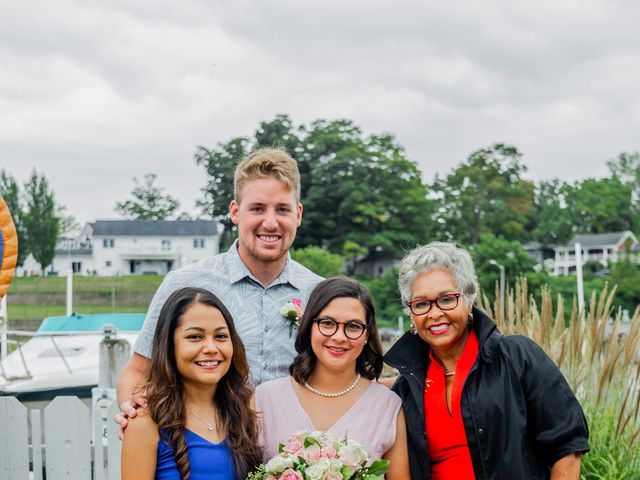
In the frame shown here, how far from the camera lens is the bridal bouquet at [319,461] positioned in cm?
255

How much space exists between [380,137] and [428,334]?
55.2m

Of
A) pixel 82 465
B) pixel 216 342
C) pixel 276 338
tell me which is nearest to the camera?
pixel 216 342

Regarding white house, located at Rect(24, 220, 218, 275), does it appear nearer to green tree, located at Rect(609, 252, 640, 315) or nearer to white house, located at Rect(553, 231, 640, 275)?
white house, located at Rect(553, 231, 640, 275)

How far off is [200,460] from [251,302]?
0.94 meters

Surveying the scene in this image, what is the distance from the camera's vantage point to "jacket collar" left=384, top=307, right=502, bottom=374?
3100mm

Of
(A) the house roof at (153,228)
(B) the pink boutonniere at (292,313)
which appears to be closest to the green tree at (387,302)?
(A) the house roof at (153,228)

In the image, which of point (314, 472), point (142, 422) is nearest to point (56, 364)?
point (142, 422)

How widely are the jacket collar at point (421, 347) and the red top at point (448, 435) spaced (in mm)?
89

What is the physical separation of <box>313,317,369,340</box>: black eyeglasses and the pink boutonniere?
1.53 ft

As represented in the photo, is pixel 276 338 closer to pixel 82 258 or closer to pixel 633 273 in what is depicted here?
pixel 633 273

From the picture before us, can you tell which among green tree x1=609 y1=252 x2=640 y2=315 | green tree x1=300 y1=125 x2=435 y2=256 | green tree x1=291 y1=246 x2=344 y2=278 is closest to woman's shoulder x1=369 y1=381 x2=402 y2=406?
green tree x1=291 y1=246 x2=344 y2=278

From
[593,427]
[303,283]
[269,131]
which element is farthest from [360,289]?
[269,131]

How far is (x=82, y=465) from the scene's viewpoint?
15.4 ft

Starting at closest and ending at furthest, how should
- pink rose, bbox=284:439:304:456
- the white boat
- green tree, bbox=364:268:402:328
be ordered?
pink rose, bbox=284:439:304:456 → the white boat → green tree, bbox=364:268:402:328
